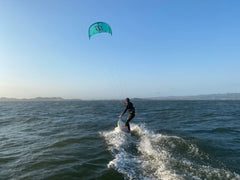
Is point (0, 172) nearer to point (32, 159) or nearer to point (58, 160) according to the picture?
point (32, 159)

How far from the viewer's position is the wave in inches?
219

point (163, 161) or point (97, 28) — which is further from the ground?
point (97, 28)

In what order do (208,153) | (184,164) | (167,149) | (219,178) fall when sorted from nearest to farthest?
(219,178), (184,164), (208,153), (167,149)

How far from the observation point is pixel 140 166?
6312 mm

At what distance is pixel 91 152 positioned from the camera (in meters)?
8.05

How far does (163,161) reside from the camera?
265 inches

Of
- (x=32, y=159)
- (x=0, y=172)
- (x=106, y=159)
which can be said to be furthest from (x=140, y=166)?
(x=0, y=172)

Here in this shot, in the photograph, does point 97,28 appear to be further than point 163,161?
Yes

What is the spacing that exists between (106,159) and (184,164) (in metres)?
3.30

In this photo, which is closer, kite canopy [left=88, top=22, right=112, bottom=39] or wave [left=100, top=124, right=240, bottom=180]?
wave [left=100, top=124, right=240, bottom=180]

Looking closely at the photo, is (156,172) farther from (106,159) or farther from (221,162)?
(221,162)

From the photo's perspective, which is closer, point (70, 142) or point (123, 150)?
point (123, 150)

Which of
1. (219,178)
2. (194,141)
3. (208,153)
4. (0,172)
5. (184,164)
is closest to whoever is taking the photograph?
(219,178)

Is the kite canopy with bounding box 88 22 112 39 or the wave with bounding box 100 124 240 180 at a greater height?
the kite canopy with bounding box 88 22 112 39
